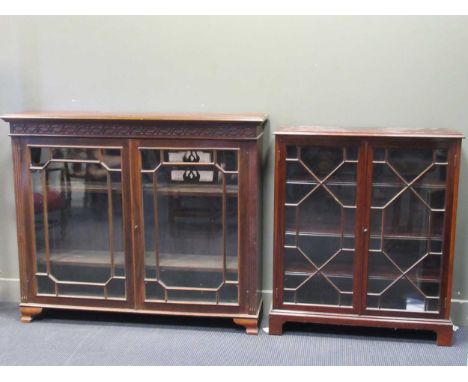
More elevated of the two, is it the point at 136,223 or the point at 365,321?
the point at 136,223

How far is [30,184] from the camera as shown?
8.62 ft

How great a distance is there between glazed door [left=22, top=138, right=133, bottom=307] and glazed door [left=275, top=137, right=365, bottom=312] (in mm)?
736

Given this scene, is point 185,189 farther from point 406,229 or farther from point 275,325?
point 406,229

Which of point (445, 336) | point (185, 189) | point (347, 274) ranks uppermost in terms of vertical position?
point (185, 189)

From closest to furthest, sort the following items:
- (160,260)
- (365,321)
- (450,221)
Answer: (450,221) < (365,321) < (160,260)

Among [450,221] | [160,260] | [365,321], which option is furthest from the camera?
[160,260]

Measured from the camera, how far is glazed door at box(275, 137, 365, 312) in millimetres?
2451

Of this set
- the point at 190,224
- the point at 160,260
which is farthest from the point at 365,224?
the point at 160,260

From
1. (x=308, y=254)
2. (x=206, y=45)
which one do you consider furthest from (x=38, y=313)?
(x=206, y=45)

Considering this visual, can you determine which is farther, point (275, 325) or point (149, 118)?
point (275, 325)

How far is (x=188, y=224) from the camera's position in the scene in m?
2.64

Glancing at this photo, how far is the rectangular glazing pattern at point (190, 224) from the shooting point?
253 cm

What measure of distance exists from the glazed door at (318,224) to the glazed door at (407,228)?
9 cm

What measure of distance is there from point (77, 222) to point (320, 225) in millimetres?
1168
